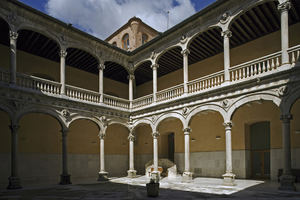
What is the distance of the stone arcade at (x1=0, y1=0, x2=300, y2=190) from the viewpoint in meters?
11.2

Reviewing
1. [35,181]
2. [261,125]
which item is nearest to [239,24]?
[261,125]

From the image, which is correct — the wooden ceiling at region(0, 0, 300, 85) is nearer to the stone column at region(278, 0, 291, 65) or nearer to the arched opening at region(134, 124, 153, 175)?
the stone column at region(278, 0, 291, 65)

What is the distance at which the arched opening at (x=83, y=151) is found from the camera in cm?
1647

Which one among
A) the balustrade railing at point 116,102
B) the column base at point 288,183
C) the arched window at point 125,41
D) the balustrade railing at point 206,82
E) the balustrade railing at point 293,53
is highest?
the arched window at point 125,41

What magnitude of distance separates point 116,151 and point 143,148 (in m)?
2.23

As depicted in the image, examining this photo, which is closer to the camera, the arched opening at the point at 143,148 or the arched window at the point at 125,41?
the arched opening at the point at 143,148

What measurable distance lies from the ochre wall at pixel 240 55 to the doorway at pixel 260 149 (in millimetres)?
3897

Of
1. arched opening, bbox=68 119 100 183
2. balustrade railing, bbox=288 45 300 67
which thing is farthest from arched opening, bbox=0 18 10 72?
balustrade railing, bbox=288 45 300 67

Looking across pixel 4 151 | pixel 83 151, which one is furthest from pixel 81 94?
pixel 4 151

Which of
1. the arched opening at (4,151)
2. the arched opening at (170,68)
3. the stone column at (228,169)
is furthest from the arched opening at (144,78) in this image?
the arched opening at (4,151)

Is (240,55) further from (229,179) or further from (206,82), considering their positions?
(229,179)

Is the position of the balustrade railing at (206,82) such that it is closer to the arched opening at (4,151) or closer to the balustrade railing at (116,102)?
the balustrade railing at (116,102)

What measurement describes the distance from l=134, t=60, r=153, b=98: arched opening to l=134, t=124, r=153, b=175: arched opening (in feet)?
9.99

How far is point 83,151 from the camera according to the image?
17188mm
